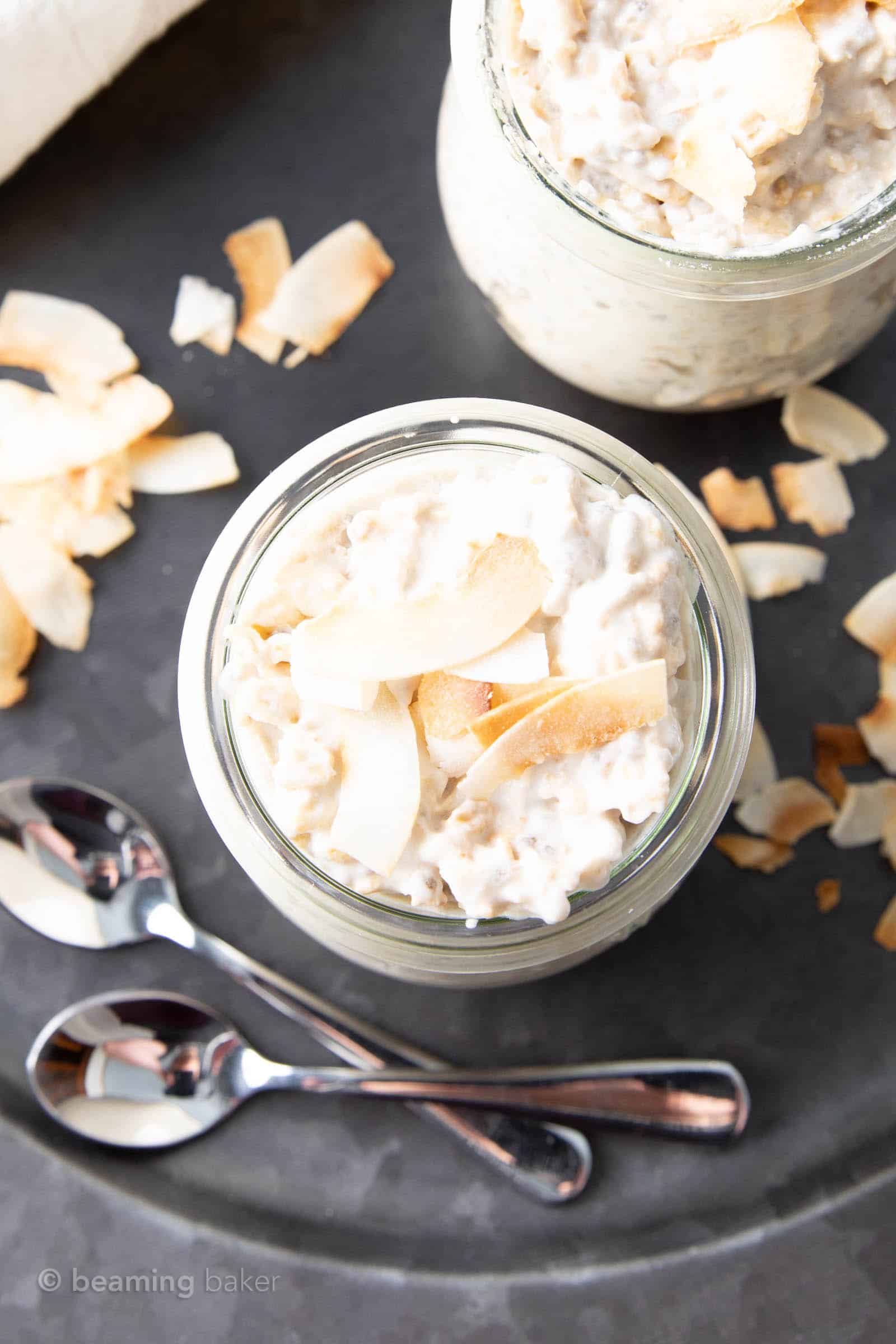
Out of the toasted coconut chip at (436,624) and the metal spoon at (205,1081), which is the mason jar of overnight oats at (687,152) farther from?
the metal spoon at (205,1081)

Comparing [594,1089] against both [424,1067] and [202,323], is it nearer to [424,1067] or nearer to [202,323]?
[424,1067]

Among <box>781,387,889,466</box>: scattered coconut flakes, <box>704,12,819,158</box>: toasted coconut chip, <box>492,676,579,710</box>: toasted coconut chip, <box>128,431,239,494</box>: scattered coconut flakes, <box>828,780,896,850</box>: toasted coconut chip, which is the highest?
<box>704,12,819,158</box>: toasted coconut chip

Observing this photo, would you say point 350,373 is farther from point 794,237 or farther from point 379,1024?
point 379,1024

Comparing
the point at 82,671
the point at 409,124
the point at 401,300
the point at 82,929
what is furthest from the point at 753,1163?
the point at 409,124

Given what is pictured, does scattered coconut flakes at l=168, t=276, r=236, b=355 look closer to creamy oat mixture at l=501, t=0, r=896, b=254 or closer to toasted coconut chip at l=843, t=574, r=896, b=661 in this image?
creamy oat mixture at l=501, t=0, r=896, b=254

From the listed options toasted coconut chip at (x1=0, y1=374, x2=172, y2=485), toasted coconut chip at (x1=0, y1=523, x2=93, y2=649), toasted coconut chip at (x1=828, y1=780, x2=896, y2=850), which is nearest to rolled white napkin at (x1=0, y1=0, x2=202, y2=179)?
toasted coconut chip at (x1=0, y1=374, x2=172, y2=485)

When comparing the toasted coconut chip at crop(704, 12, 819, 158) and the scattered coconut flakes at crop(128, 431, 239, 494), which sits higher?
the toasted coconut chip at crop(704, 12, 819, 158)

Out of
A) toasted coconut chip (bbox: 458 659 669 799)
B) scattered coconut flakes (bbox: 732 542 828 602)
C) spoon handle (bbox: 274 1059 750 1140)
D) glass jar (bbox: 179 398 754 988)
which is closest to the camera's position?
toasted coconut chip (bbox: 458 659 669 799)
